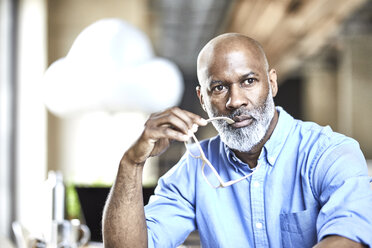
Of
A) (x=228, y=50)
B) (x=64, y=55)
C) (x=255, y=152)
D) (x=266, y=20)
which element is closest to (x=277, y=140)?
(x=255, y=152)

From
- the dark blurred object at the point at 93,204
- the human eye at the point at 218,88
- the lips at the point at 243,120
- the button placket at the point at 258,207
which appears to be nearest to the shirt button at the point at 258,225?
the button placket at the point at 258,207

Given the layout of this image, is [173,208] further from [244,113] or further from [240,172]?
[244,113]

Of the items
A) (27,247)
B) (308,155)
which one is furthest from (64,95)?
(308,155)

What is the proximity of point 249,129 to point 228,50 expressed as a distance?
233 millimetres

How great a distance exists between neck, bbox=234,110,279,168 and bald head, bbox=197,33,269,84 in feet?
0.54

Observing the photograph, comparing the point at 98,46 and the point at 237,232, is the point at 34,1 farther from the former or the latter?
the point at 237,232

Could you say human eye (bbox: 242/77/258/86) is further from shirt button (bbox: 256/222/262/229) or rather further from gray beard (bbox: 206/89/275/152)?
shirt button (bbox: 256/222/262/229)

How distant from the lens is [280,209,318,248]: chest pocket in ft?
4.41

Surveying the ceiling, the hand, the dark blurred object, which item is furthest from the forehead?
the ceiling

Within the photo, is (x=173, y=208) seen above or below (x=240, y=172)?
below

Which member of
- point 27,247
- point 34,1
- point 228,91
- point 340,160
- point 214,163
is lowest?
point 27,247

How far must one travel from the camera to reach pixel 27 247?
2.04 m

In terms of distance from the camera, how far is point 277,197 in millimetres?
1412

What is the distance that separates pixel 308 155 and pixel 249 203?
221mm
